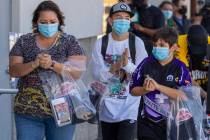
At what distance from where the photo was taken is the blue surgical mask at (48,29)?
5.09 meters

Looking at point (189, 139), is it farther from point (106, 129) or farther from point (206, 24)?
point (206, 24)

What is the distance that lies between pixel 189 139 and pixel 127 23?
134cm

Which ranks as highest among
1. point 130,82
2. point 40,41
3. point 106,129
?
point 40,41

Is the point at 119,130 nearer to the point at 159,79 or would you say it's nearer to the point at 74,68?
the point at 159,79

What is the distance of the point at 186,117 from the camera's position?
5277 millimetres

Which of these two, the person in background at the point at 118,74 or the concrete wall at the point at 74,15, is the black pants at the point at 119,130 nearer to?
the person in background at the point at 118,74

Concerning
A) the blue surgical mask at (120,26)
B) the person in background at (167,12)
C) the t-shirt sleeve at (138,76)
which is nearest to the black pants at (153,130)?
the t-shirt sleeve at (138,76)

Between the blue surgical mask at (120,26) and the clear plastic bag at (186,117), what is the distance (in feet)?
3.29

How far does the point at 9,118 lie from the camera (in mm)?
5984

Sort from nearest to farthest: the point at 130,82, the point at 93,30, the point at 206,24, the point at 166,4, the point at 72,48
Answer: the point at 72,48 < the point at 130,82 < the point at 93,30 < the point at 206,24 < the point at 166,4

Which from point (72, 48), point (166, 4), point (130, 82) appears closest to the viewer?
point (72, 48)

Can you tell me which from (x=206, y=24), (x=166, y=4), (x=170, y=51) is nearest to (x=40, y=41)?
(x=170, y=51)

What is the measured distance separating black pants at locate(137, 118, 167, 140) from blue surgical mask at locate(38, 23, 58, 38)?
108cm

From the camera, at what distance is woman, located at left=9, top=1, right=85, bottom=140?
16.6ft
